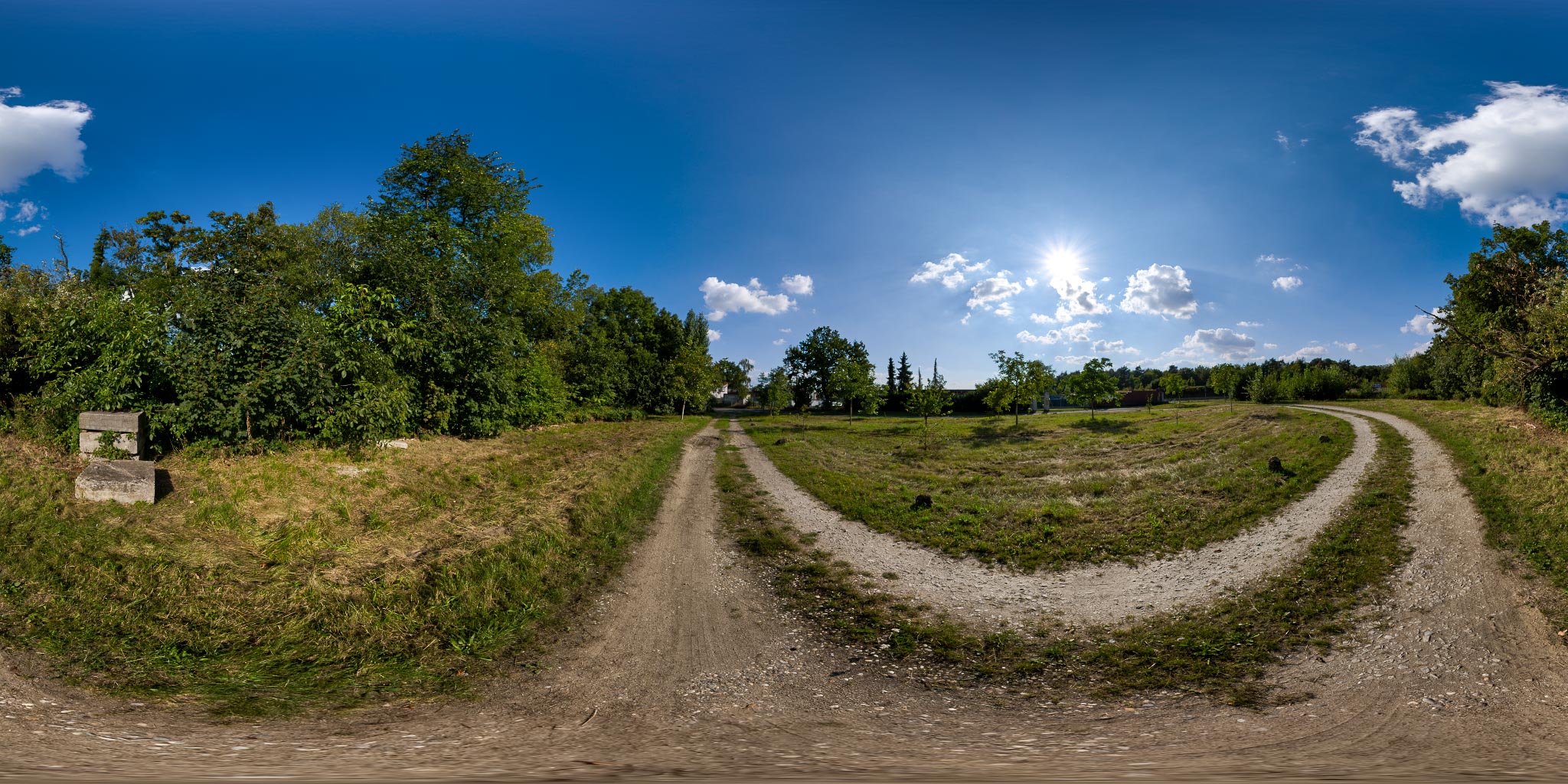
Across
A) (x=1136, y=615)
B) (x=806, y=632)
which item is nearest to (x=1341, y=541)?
(x=1136, y=615)

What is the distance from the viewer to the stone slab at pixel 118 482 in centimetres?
846

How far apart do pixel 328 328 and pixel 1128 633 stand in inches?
702

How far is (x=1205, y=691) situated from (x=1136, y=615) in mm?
1620

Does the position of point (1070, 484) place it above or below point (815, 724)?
above

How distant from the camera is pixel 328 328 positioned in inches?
546

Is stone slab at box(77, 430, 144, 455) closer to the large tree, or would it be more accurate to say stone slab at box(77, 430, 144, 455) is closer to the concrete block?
the concrete block

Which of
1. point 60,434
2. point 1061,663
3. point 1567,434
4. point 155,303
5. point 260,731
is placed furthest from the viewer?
point 1567,434

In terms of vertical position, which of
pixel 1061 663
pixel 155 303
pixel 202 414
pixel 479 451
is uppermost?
pixel 155 303

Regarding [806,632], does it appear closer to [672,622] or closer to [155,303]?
[672,622]

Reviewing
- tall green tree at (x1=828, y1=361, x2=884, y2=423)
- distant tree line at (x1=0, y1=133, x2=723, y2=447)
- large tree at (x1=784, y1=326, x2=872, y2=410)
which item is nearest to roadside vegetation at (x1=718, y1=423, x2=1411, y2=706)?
distant tree line at (x1=0, y1=133, x2=723, y2=447)

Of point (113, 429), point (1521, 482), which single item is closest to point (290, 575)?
point (113, 429)

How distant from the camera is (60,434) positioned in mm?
10375

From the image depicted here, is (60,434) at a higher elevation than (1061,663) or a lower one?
higher

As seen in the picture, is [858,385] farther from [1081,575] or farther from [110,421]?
[110,421]
